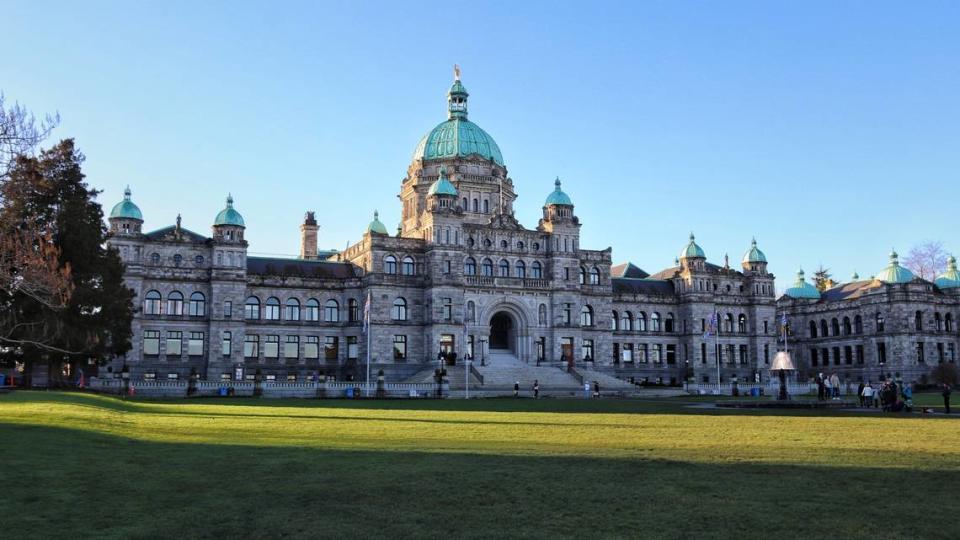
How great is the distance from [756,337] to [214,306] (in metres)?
60.7

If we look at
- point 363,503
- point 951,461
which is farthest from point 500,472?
point 951,461

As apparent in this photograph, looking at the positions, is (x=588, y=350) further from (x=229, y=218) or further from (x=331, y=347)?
(x=229, y=218)

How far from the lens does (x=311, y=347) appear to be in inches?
3388

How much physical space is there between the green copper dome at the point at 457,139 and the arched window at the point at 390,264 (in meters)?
16.3

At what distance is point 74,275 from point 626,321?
62.6 m

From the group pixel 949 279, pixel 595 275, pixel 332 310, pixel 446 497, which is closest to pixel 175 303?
pixel 332 310

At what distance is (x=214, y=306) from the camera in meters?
80.3

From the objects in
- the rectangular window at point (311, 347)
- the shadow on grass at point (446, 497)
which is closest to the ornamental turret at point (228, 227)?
the rectangular window at point (311, 347)

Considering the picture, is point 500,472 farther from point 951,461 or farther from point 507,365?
point 507,365

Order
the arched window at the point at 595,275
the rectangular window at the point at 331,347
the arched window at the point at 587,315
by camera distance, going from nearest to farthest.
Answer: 1. the rectangular window at the point at 331,347
2. the arched window at the point at 587,315
3. the arched window at the point at 595,275

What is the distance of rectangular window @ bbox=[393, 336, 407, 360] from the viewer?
275 feet

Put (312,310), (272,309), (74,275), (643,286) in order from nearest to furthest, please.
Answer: (74,275), (272,309), (312,310), (643,286)

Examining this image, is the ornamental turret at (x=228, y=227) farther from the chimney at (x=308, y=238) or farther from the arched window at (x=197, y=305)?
the chimney at (x=308, y=238)

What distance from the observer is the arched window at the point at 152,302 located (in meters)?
79.6
